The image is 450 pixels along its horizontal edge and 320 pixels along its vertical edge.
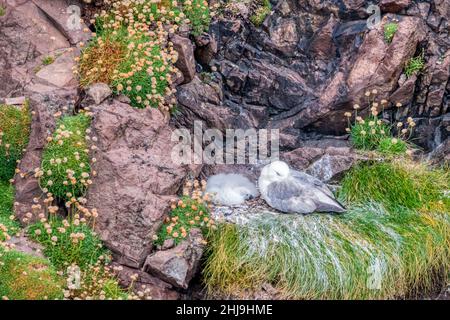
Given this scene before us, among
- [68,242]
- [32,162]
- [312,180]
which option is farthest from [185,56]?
[68,242]

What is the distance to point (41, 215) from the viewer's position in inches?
255

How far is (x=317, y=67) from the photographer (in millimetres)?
9008

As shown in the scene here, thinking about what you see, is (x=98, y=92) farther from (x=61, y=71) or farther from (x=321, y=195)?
(x=321, y=195)

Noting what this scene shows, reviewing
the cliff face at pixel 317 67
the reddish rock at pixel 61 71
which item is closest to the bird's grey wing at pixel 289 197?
the cliff face at pixel 317 67

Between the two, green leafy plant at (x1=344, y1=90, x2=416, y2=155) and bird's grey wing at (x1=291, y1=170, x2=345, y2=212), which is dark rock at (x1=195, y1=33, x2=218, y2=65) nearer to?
green leafy plant at (x1=344, y1=90, x2=416, y2=155)

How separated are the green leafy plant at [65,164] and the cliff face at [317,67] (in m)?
2.00

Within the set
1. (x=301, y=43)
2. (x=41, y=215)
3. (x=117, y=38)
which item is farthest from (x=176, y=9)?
(x=41, y=215)

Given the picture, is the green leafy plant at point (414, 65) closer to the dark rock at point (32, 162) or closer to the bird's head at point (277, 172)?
the bird's head at point (277, 172)

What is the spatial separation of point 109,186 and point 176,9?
2755mm

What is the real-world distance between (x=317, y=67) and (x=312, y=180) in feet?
6.81

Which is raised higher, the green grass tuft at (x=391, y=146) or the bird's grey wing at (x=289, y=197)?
the green grass tuft at (x=391, y=146)

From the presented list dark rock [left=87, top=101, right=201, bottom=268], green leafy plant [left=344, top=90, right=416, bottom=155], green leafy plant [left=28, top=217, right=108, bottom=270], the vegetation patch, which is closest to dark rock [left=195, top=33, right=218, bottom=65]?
dark rock [left=87, top=101, right=201, bottom=268]

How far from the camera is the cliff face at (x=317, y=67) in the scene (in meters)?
8.50

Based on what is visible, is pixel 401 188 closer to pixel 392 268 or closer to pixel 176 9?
pixel 392 268
